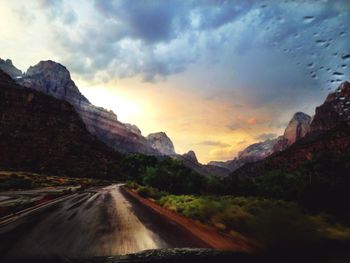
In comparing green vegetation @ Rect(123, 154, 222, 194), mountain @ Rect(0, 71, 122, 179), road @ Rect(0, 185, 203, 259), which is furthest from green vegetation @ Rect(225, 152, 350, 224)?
mountain @ Rect(0, 71, 122, 179)

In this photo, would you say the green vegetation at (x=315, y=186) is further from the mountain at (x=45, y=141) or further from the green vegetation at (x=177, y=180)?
the mountain at (x=45, y=141)

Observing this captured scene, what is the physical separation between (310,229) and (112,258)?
7265 millimetres

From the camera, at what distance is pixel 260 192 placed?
222 feet

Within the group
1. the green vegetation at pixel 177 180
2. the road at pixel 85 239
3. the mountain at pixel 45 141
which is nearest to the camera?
the road at pixel 85 239

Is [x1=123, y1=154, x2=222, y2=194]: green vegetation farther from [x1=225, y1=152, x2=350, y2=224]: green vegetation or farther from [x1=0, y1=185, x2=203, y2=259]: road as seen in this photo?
[x1=0, y1=185, x2=203, y2=259]: road

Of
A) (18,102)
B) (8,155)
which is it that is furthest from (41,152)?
(18,102)

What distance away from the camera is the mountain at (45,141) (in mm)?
104625

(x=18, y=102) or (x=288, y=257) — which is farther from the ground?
(x=18, y=102)

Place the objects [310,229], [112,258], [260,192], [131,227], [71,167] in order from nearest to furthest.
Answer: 1. [112,258]
2. [310,229]
3. [131,227]
4. [260,192]
5. [71,167]

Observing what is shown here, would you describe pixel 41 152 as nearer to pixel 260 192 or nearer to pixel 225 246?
pixel 260 192

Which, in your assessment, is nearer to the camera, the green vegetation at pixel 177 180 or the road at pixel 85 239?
the road at pixel 85 239

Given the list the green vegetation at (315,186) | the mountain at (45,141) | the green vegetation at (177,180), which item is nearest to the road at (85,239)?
the green vegetation at (315,186)

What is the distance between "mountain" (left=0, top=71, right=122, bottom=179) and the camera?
105 m

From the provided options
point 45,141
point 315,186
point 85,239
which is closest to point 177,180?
point 315,186
